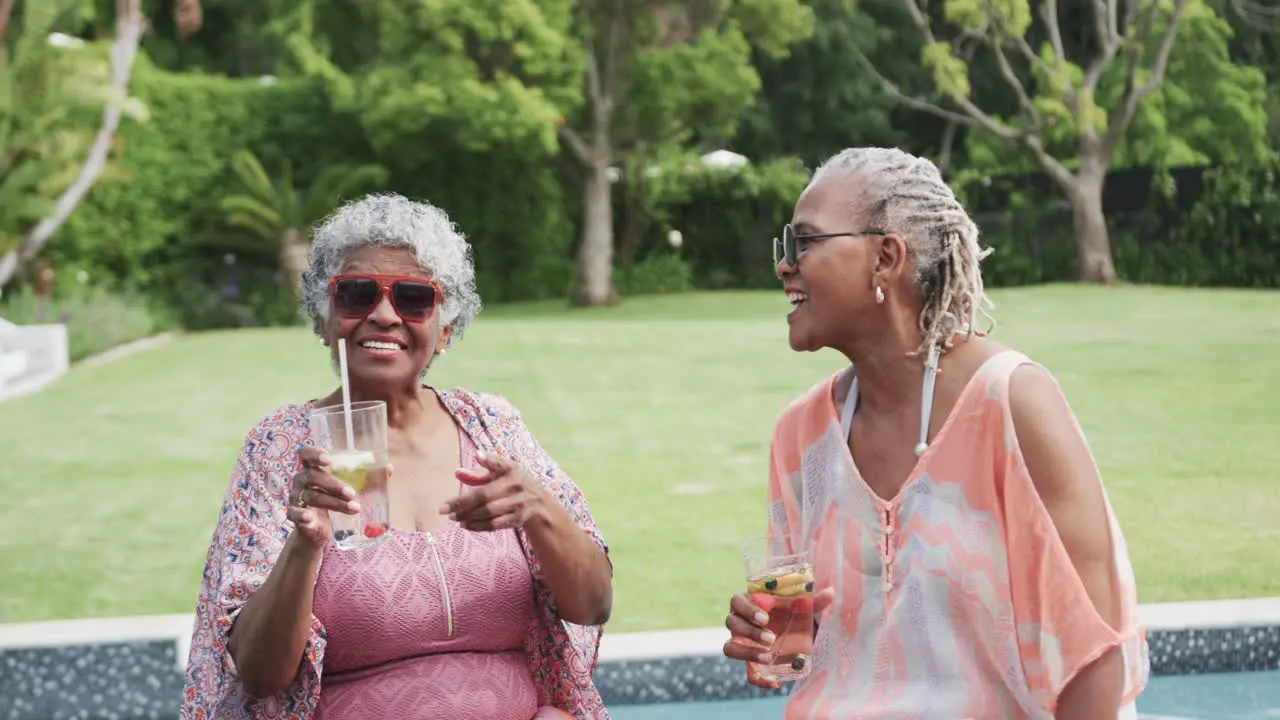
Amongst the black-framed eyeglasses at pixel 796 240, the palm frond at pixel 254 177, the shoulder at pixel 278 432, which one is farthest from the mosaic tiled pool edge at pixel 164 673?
the palm frond at pixel 254 177

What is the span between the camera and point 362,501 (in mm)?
2244

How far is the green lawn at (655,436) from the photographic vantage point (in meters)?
6.71

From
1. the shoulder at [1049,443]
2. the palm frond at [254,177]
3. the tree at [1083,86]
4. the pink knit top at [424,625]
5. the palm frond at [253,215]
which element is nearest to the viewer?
the shoulder at [1049,443]

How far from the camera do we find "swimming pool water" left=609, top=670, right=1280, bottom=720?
4.64 metres

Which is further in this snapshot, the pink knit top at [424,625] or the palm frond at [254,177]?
the palm frond at [254,177]

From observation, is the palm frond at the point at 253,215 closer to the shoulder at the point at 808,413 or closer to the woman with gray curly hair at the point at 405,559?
the woman with gray curly hair at the point at 405,559

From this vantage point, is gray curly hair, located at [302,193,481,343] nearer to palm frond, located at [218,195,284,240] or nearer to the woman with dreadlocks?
the woman with dreadlocks

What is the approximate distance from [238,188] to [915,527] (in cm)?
1942

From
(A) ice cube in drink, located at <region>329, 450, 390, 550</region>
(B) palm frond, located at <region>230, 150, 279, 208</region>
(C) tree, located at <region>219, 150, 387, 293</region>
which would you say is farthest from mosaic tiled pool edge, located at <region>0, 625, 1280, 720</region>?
(B) palm frond, located at <region>230, 150, 279, 208</region>

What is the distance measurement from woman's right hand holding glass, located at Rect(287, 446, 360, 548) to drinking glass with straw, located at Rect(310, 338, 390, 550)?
24 millimetres

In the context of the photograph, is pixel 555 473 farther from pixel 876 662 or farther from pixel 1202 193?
pixel 1202 193

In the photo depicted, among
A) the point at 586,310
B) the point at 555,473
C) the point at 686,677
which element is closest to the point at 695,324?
the point at 586,310

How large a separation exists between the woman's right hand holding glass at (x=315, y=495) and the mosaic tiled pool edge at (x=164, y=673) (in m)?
2.46

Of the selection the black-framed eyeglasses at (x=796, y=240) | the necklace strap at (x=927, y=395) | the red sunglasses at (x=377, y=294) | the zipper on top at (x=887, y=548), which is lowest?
the zipper on top at (x=887, y=548)
